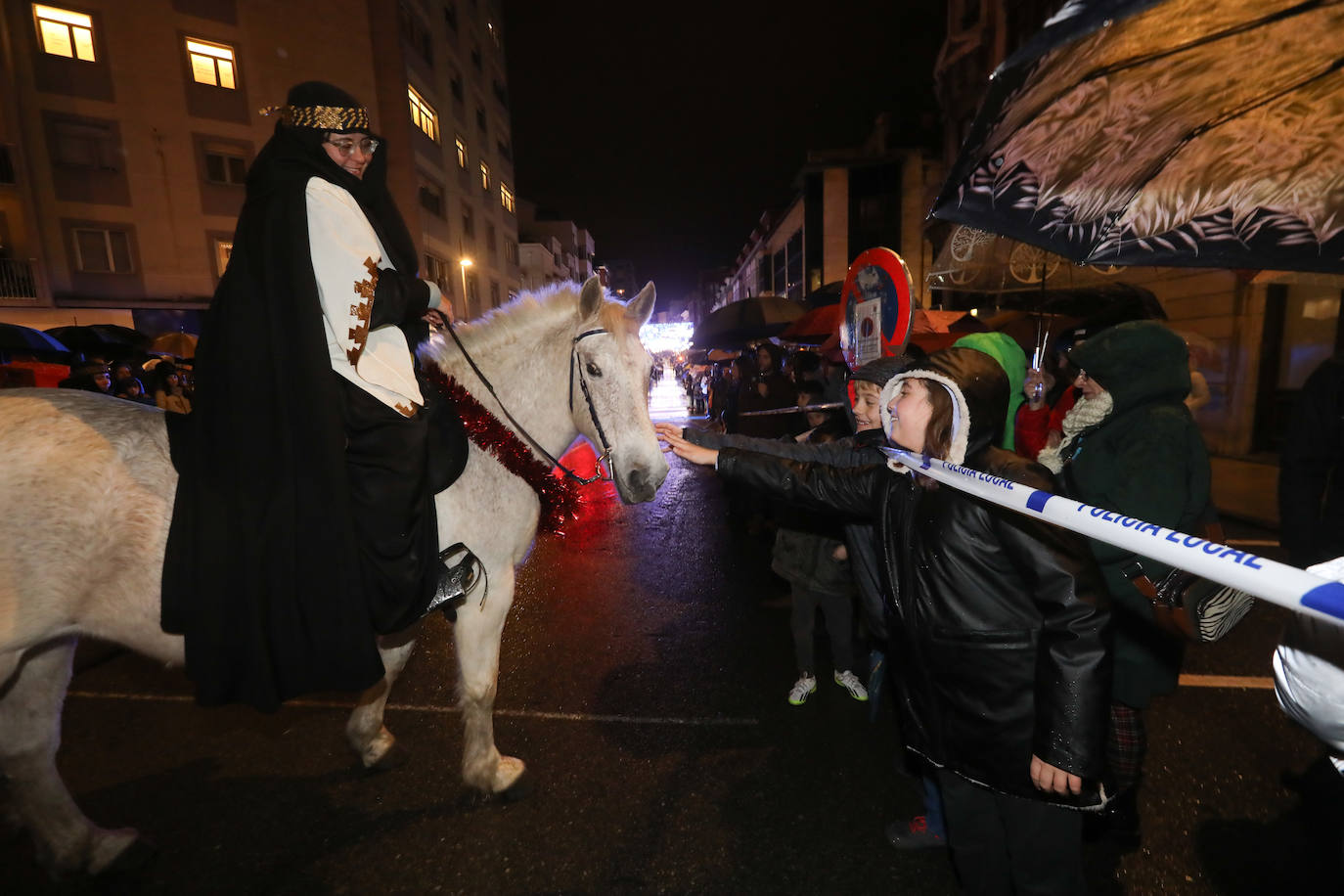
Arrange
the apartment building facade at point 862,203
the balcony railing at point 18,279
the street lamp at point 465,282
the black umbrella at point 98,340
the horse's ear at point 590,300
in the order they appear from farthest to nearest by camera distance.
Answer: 1. the apartment building facade at point 862,203
2. the street lamp at point 465,282
3. the balcony railing at point 18,279
4. the black umbrella at point 98,340
5. the horse's ear at point 590,300

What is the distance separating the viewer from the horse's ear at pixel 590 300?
8.98 feet

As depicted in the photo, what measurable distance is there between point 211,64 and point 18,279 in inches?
359

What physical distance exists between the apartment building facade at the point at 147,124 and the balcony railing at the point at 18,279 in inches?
1.3

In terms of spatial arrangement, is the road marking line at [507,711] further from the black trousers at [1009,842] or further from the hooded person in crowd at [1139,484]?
the hooded person in crowd at [1139,484]

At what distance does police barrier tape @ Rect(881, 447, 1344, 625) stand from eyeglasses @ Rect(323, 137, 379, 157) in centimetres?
265

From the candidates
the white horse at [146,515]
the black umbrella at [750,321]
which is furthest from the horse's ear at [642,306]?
the black umbrella at [750,321]

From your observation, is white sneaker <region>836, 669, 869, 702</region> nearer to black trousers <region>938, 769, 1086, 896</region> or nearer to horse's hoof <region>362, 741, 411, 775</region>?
black trousers <region>938, 769, 1086, 896</region>

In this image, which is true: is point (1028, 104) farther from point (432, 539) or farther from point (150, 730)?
point (150, 730)

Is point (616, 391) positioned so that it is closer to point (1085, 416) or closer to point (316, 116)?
point (316, 116)

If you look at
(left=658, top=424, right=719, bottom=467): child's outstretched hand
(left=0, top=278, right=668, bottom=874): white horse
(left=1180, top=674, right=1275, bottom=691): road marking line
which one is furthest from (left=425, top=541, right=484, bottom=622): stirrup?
(left=1180, top=674, right=1275, bottom=691): road marking line

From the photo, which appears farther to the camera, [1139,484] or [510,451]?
[510,451]

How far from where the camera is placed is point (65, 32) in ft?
55.4

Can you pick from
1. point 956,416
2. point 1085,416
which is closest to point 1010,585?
point 956,416

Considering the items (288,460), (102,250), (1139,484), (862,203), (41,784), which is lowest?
(41,784)
